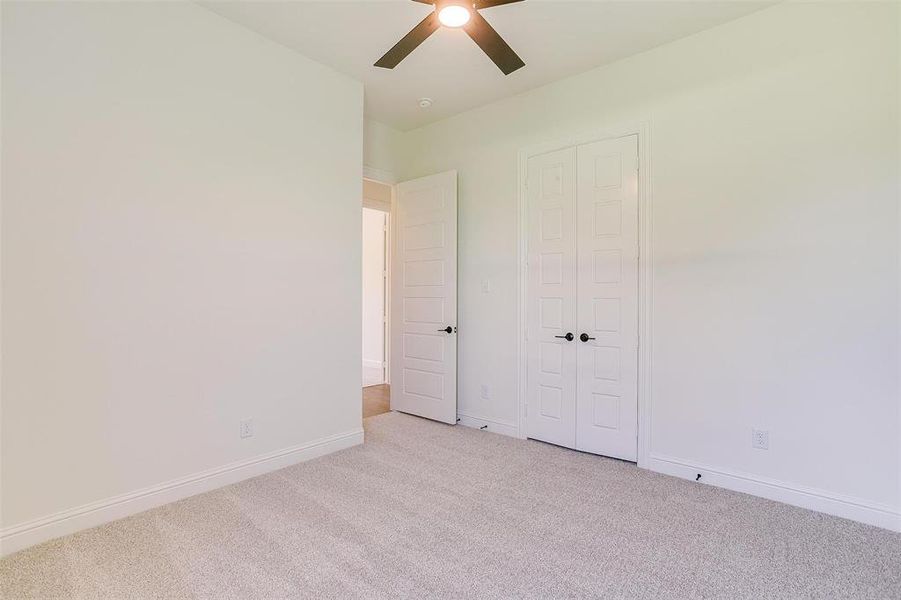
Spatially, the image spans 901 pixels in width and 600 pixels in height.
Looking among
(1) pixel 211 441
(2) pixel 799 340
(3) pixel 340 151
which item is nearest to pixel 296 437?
(1) pixel 211 441

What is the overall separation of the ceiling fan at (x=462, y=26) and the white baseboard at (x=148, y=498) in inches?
103

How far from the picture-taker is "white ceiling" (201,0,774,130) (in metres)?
2.59

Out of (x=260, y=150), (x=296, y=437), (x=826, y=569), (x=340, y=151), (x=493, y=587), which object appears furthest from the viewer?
(x=340, y=151)

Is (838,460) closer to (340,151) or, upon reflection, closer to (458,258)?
(458,258)

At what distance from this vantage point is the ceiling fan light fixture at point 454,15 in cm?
203

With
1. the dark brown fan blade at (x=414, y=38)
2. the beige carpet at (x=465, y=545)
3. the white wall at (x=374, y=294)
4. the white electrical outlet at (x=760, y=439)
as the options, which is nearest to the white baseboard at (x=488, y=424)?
the beige carpet at (x=465, y=545)

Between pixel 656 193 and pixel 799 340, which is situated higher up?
pixel 656 193

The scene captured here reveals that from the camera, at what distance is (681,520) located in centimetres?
233

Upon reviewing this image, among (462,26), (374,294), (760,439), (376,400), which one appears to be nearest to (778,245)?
(760,439)

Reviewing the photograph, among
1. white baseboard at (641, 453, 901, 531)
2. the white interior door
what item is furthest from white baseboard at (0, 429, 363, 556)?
white baseboard at (641, 453, 901, 531)

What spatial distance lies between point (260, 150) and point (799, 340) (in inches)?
138

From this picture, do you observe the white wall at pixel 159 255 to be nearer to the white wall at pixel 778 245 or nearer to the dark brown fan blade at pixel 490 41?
the dark brown fan blade at pixel 490 41

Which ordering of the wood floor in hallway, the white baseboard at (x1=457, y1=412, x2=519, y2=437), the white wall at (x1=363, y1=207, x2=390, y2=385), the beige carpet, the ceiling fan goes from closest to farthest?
the beige carpet
the ceiling fan
the white baseboard at (x1=457, y1=412, x2=519, y2=437)
the wood floor in hallway
the white wall at (x1=363, y1=207, x2=390, y2=385)

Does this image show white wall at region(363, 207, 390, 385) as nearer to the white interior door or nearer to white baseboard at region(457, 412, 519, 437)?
the white interior door
